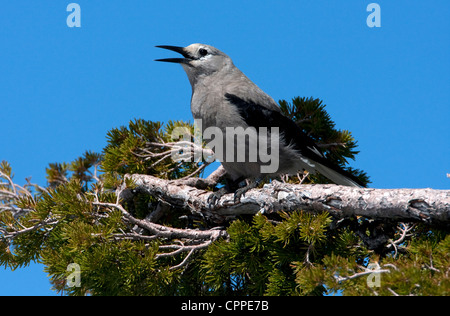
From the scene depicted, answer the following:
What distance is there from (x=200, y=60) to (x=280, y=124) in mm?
1329

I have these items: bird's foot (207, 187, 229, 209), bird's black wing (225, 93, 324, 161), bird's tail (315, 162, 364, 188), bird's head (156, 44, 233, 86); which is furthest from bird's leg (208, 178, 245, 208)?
bird's head (156, 44, 233, 86)

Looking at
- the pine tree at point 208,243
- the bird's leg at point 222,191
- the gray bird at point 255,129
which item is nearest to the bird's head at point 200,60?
the gray bird at point 255,129

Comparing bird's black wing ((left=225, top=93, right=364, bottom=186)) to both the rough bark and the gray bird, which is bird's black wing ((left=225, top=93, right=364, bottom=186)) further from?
the rough bark

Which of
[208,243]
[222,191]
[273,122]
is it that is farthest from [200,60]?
[208,243]

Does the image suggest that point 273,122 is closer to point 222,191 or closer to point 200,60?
point 222,191

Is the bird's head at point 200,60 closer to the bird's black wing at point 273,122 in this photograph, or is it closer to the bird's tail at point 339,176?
the bird's black wing at point 273,122

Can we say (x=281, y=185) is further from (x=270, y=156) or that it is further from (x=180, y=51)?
(x=180, y=51)

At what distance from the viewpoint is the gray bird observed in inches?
190

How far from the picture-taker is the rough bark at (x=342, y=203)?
3.41 m

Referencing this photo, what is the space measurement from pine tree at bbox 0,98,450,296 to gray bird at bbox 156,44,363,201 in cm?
48

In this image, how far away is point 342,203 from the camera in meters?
3.72

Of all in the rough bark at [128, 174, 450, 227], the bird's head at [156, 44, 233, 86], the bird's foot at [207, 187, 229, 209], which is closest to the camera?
the rough bark at [128, 174, 450, 227]

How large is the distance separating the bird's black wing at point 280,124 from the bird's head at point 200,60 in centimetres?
67

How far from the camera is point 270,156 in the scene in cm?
488
